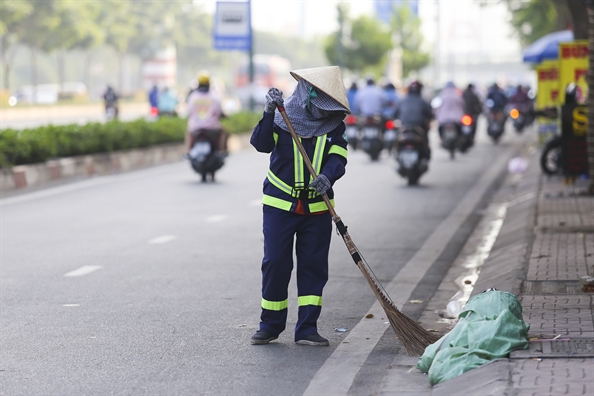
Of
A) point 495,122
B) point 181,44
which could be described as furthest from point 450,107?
point 181,44

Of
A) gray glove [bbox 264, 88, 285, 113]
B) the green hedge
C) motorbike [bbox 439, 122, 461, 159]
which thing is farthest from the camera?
motorbike [bbox 439, 122, 461, 159]

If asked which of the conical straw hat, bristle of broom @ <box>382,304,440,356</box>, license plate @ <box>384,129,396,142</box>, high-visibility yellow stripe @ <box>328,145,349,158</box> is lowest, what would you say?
license plate @ <box>384,129,396,142</box>

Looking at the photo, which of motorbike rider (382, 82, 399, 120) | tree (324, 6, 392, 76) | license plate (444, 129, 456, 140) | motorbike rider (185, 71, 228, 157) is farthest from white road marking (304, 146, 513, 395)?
tree (324, 6, 392, 76)

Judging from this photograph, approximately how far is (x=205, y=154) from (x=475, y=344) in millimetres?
12771

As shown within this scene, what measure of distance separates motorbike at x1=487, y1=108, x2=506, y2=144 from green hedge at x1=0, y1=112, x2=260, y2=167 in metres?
9.61

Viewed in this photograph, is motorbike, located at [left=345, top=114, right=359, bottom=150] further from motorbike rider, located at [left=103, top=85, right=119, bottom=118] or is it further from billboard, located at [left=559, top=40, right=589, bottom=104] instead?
motorbike rider, located at [left=103, top=85, right=119, bottom=118]

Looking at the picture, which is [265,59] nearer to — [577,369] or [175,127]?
[175,127]

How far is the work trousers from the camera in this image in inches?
258

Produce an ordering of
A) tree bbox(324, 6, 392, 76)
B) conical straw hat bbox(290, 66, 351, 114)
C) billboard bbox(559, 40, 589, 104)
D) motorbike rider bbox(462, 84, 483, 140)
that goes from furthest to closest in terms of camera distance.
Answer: tree bbox(324, 6, 392, 76) → motorbike rider bbox(462, 84, 483, 140) → billboard bbox(559, 40, 589, 104) → conical straw hat bbox(290, 66, 351, 114)

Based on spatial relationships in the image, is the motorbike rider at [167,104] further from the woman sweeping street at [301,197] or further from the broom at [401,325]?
the broom at [401,325]

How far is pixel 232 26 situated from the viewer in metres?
30.5

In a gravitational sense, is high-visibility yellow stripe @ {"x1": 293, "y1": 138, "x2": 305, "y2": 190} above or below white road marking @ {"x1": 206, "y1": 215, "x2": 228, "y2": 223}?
above

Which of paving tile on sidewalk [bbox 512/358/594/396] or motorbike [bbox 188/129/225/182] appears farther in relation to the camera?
motorbike [bbox 188/129/225/182]

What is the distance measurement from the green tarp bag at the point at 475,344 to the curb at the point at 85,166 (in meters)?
11.0
